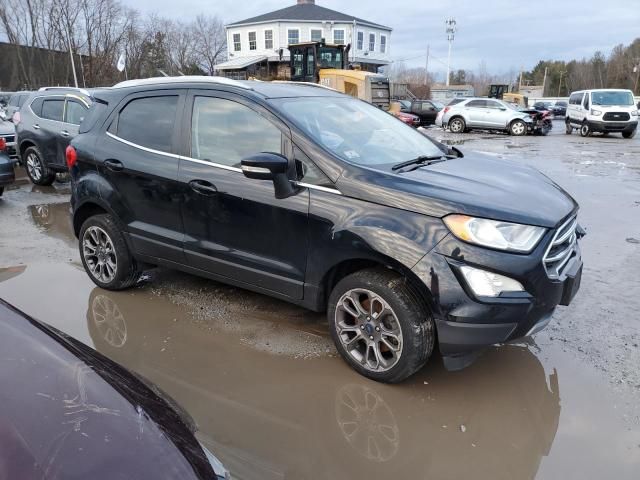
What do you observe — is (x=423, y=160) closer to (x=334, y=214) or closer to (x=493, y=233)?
(x=334, y=214)

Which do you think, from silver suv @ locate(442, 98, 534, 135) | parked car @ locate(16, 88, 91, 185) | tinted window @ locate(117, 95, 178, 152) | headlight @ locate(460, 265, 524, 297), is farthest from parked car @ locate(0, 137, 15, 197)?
silver suv @ locate(442, 98, 534, 135)

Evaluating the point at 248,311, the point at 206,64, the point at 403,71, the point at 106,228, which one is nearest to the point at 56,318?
the point at 106,228

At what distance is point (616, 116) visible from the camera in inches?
778

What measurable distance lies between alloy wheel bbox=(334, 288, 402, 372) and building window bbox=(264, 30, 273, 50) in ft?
162

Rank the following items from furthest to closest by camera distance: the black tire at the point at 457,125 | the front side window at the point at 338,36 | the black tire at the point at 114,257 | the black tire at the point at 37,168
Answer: the front side window at the point at 338,36
the black tire at the point at 457,125
the black tire at the point at 37,168
the black tire at the point at 114,257

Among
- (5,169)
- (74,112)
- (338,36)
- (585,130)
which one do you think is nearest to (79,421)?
(5,169)

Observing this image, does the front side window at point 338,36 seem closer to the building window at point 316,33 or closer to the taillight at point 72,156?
the building window at point 316,33

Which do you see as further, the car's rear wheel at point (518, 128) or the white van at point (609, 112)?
the car's rear wheel at point (518, 128)

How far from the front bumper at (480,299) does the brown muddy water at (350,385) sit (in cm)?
50

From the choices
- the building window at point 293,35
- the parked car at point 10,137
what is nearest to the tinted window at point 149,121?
the parked car at point 10,137

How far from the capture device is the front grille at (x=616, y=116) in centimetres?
1964

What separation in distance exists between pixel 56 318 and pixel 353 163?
2.80 metres

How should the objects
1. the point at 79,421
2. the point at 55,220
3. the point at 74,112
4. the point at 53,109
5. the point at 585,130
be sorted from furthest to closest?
the point at 585,130, the point at 53,109, the point at 74,112, the point at 55,220, the point at 79,421

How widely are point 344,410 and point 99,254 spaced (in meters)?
2.87
